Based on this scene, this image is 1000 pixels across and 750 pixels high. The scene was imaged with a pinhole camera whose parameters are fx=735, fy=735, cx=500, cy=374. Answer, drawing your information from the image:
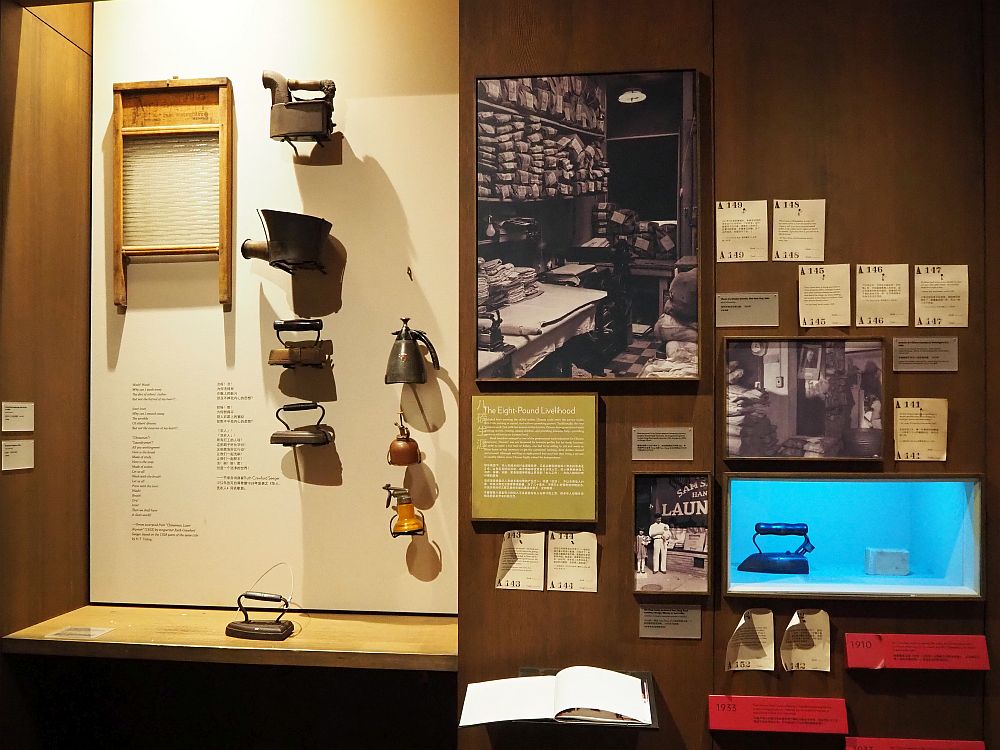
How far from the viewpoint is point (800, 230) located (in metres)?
1.97

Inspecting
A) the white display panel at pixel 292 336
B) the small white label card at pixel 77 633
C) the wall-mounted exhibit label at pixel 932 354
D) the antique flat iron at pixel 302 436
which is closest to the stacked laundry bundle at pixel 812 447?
the wall-mounted exhibit label at pixel 932 354

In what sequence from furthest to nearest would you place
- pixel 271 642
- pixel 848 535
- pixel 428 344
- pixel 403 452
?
pixel 428 344 → pixel 403 452 → pixel 271 642 → pixel 848 535

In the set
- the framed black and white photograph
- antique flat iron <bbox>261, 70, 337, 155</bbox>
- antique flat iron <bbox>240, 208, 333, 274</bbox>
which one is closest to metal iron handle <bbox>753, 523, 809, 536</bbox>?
the framed black and white photograph

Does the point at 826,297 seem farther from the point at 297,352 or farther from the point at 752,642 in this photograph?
the point at 297,352

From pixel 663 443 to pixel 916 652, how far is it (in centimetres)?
85

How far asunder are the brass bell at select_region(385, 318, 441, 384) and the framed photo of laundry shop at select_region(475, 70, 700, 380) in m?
0.35

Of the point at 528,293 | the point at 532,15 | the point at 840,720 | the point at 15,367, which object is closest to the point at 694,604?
the point at 840,720

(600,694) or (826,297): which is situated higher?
(826,297)

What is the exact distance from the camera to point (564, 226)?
2.01m

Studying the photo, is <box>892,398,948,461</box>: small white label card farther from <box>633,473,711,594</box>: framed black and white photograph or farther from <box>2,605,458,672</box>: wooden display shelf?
<box>2,605,458,672</box>: wooden display shelf

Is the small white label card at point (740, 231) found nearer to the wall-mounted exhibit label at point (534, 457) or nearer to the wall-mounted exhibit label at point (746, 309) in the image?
the wall-mounted exhibit label at point (746, 309)

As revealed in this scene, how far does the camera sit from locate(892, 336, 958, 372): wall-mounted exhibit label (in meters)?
1.95

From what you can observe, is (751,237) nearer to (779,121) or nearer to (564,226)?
(779,121)

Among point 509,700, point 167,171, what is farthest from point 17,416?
point 509,700
